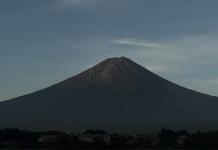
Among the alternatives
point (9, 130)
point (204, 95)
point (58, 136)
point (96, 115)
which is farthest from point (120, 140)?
point (204, 95)

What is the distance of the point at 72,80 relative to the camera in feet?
295

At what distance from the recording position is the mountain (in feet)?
255

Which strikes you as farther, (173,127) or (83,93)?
(83,93)

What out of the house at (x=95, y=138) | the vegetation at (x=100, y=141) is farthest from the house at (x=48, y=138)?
the house at (x=95, y=138)

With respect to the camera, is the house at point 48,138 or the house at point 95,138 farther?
the house at point 48,138

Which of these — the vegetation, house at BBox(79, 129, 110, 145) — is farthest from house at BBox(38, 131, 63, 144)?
house at BBox(79, 129, 110, 145)

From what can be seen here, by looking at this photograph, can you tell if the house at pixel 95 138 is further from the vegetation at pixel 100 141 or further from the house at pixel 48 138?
the house at pixel 48 138

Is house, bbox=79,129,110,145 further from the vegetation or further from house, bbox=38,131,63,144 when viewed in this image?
house, bbox=38,131,63,144

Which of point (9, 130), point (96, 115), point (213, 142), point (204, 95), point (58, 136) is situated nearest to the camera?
point (213, 142)

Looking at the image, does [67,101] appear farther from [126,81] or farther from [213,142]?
[213,142]

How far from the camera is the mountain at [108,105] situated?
77.8 m

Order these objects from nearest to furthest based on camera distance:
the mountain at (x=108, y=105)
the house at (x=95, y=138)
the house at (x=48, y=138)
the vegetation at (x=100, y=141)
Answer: the vegetation at (x=100, y=141) → the house at (x=95, y=138) → the house at (x=48, y=138) → the mountain at (x=108, y=105)

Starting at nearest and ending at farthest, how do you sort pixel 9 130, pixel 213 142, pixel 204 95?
1. pixel 213 142
2. pixel 9 130
3. pixel 204 95

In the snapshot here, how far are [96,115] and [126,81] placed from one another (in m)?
5.64
